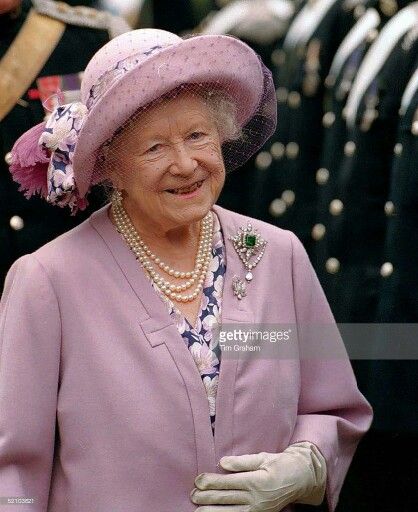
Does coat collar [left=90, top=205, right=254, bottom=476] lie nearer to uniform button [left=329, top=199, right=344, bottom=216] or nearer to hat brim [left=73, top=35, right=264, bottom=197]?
hat brim [left=73, top=35, right=264, bottom=197]

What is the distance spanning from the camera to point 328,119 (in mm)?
3363

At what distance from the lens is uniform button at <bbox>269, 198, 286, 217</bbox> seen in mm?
3500

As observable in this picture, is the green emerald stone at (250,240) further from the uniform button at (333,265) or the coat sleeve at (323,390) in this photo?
the uniform button at (333,265)

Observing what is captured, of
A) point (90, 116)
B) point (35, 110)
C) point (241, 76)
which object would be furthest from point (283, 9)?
point (90, 116)

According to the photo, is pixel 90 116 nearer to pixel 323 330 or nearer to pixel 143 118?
pixel 143 118

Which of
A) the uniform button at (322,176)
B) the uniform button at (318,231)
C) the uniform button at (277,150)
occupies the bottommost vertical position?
→ the uniform button at (318,231)

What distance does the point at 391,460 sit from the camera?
3.49 metres

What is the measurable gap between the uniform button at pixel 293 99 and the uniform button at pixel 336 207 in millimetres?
271

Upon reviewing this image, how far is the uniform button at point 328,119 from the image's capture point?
132 inches

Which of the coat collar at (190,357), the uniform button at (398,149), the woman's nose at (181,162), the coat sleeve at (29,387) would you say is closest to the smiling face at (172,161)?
the woman's nose at (181,162)

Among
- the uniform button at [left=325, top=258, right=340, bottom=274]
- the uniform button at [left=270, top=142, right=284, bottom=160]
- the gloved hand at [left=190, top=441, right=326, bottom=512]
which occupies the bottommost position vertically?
the gloved hand at [left=190, top=441, right=326, bottom=512]

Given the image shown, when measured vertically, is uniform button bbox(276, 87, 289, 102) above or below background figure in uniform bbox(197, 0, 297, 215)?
below

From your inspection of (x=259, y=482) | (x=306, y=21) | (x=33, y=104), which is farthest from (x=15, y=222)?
(x=259, y=482)

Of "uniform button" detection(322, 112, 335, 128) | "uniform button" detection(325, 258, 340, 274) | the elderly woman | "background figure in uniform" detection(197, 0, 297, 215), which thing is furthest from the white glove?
the elderly woman
